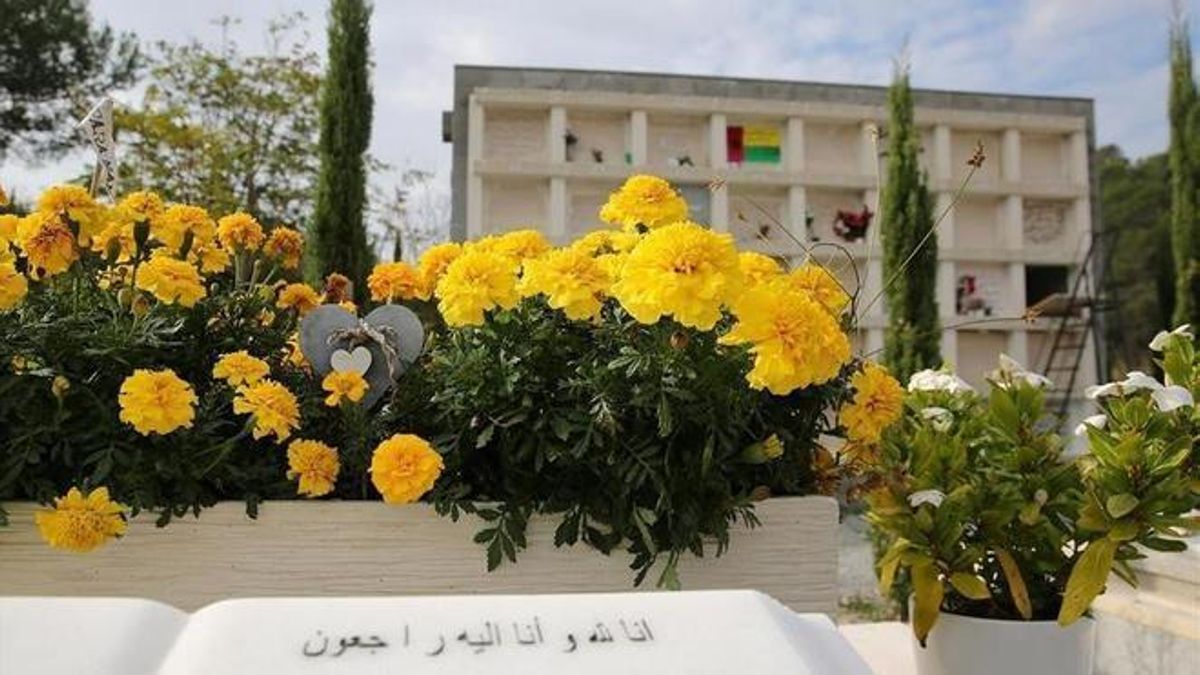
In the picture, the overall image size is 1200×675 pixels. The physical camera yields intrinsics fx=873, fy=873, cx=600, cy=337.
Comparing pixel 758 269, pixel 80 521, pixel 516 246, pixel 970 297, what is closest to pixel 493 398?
pixel 516 246

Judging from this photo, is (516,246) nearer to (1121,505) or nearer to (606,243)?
(606,243)

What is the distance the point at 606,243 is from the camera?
118 centimetres

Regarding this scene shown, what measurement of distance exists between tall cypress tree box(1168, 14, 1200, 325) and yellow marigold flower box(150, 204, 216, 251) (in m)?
8.20

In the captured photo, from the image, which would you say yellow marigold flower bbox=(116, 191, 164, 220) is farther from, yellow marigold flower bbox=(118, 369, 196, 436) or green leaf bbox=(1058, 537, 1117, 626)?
green leaf bbox=(1058, 537, 1117, 626)

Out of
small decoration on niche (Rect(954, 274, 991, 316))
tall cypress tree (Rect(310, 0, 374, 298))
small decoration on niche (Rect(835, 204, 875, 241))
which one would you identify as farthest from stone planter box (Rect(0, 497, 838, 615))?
small decoration on niche (Rect(954, 274, 991, 316))

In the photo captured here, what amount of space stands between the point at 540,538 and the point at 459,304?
27 centimetres

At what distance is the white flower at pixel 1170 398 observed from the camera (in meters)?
0.84

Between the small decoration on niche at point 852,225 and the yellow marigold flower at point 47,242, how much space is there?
27.5ft

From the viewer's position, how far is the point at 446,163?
8711mm

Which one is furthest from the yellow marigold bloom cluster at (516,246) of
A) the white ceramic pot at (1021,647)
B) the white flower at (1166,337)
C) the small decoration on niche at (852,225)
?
the small decoration on niche at (852,225)

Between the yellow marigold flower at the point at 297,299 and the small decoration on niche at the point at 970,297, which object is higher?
the small decoration on niche at the point at 970,297

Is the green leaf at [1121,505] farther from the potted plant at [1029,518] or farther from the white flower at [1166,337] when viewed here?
the white flower at [1166,337]

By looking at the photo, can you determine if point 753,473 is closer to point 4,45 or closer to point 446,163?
point 446,163

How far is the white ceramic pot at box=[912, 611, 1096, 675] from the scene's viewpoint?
0.76 metres
